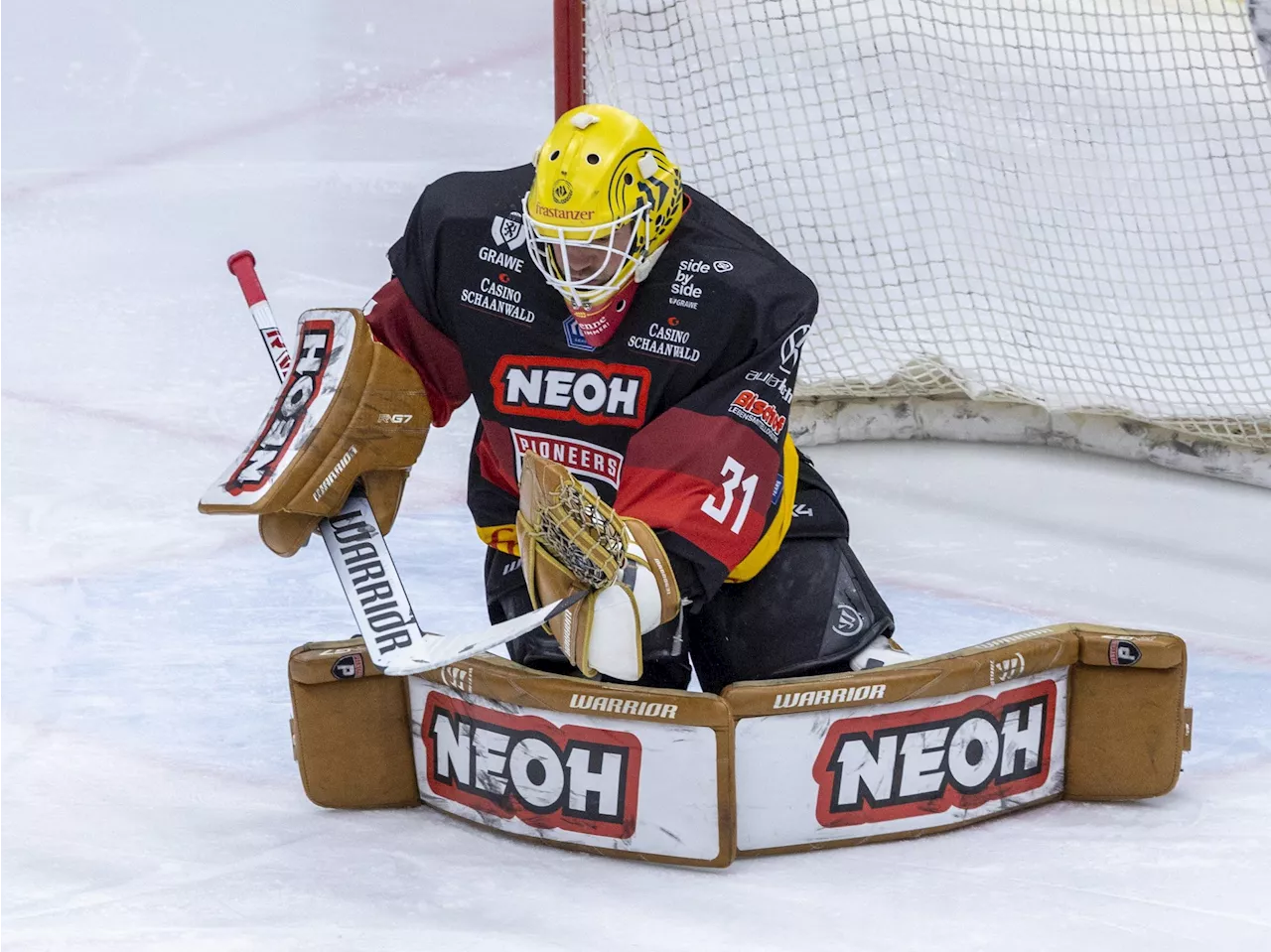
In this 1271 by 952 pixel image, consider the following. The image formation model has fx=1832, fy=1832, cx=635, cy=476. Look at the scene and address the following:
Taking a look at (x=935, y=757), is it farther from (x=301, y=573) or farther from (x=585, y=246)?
(x=301, y=573)

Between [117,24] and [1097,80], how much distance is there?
2.85 metres

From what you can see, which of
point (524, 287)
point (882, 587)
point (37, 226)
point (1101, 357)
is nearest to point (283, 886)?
point (524, 287)

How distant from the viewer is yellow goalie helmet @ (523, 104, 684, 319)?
2.09m

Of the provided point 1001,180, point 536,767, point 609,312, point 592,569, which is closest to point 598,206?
point 609,312

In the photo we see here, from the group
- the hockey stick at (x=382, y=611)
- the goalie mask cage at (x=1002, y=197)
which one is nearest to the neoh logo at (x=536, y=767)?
the hockey stick at (x=382, y=611)

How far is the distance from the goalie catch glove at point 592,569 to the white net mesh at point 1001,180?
160 centimetres

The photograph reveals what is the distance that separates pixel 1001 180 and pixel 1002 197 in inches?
1.8

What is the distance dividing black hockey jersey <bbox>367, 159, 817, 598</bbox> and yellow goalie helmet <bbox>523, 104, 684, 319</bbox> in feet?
0.24

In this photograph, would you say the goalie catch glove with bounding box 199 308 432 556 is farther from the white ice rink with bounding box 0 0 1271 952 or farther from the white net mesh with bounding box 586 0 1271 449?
the white net mesh with bounding box 586 0 1271 449

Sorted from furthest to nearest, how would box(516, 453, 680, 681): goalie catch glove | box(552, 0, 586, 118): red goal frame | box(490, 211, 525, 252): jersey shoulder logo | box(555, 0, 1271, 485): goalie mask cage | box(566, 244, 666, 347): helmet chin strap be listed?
box(555, 0, 1271, 485): goalie mask cage
box(552, 0, 586, 118): red goal frame
box(490, 211, 525, 252): jersey shoulder logo
box(566, 244, 666, 347): helmet chin strap
box(516, 453, 680, 681): goalie catch glove

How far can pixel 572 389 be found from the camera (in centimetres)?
226

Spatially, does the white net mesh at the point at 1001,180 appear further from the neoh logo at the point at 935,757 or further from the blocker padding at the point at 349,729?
the blocker padding at the point at 349,729

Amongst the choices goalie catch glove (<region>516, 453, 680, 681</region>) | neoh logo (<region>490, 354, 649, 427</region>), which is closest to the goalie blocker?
→ goalie catch glove (<region>516, 453, 680, 681</region>)

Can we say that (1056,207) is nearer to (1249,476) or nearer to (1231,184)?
(1231,184)
